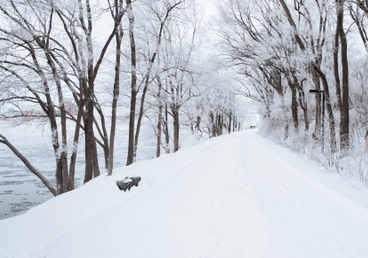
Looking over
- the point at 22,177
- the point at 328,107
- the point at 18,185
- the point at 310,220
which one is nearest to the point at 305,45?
the point at 328,107

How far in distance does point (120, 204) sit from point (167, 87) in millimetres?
14690

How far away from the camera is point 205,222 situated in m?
4.29

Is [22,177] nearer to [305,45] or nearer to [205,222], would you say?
[205,222]

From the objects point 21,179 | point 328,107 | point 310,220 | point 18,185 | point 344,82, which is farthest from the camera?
point 21,179

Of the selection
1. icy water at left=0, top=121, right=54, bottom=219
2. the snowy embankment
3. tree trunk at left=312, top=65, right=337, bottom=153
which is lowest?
icy water at left=0, top=121, right=54, bottom=219

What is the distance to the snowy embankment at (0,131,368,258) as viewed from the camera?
3.47 metres

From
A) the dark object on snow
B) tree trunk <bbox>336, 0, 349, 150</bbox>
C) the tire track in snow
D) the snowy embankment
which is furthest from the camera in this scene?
tree trunk <bbox>336, 0, 349, 150</bbox>

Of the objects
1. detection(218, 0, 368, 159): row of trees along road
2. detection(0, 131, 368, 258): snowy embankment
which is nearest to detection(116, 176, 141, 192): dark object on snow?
detection(0, 131, 368, 258): snowy embankment

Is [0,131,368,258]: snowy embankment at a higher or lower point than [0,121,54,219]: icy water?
higher

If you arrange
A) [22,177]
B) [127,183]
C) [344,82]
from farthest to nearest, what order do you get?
[22,177] < [344,82] < [127,183]

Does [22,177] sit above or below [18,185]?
above

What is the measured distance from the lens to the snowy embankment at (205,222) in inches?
136

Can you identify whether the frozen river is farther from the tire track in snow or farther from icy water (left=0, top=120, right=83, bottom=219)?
the tire track in snow

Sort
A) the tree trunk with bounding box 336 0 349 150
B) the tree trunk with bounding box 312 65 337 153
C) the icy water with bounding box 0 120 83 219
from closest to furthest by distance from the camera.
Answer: the tree trunk with bounding box 312 65 337 153 → the tree trunk with bounding box 336 0 349 150 → the icy water with bounding box 0 120 83 219
